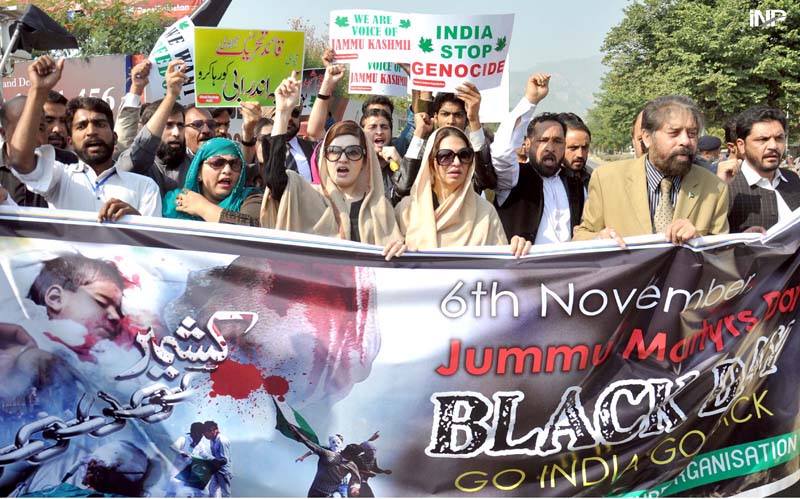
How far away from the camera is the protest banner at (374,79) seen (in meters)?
5.90

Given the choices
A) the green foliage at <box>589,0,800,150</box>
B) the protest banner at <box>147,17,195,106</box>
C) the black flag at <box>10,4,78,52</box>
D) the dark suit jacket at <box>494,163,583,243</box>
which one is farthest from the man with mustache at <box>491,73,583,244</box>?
the green foliage at <box>589,0,800,150</box>

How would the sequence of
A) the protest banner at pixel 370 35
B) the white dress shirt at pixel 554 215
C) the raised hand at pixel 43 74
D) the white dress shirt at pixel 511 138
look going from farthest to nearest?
1. the protest banner at pixel 370 35
2. the white dress shirt at pixel 554 215
3. the white dress shirt at pixel 511 138
4. the raised hand at pixel 43 74

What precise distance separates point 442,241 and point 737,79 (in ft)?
126

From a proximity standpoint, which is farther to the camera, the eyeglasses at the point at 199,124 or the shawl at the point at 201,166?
the eyeglasses at the point at 199,124

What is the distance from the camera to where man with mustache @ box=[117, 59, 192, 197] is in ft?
15.7

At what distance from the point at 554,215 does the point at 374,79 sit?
1.80m

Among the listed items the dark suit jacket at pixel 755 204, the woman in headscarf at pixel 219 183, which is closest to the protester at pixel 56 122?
the woman in headscarf at pixel 219 183

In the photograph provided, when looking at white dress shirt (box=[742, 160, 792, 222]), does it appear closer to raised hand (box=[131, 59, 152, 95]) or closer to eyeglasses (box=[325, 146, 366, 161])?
eyeglasses (box=[325, 146, 366, 161])

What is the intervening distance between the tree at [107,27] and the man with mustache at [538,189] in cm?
2535

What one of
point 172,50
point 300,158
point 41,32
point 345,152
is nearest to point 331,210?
point 345,152

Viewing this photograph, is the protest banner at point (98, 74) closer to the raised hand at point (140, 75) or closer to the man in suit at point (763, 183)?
the raised hand at point (140, 75)

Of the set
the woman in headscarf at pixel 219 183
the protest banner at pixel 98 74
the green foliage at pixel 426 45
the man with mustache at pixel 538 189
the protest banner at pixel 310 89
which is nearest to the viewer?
the woman in headscarf at pixel 219 183

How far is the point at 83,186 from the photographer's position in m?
4.16

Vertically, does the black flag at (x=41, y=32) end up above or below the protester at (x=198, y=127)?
above
